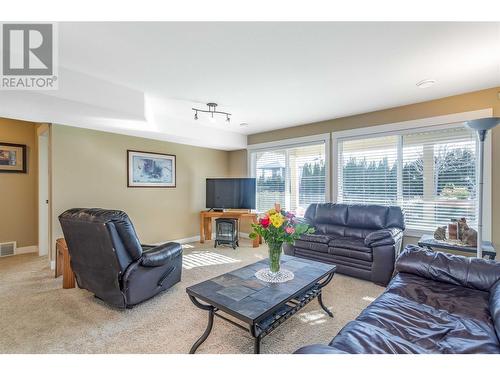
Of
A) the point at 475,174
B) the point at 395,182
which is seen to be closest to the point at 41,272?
the point at 395,182

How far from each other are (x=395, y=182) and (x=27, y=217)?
21.1 ft

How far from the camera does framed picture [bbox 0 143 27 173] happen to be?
3.99 meters

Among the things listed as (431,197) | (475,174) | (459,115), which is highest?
(459,115)

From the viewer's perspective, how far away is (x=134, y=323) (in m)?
2.13

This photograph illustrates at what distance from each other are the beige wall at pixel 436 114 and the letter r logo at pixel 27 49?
4007mm

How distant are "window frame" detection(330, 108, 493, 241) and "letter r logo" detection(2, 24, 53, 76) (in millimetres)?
4137

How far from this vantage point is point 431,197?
3.49 meters

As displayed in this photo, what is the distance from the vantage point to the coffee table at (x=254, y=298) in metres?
1.56

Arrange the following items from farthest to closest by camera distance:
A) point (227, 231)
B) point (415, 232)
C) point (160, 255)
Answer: point (227, 231), point (415, 232), point (160, 255)

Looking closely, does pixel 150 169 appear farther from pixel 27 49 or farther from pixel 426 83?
pixel 426 83

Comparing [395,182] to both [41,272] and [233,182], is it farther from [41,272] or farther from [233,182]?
[41,272]

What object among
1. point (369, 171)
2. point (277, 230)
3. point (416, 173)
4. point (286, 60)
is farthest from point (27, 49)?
point (416, 173)

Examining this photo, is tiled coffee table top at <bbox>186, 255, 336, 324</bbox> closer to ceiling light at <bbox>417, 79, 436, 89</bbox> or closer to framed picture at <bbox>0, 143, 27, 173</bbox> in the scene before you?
ceiling light at <bbox>417, 79, 436, 89</bbox>

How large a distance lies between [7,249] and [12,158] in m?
1.57
